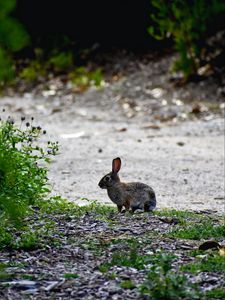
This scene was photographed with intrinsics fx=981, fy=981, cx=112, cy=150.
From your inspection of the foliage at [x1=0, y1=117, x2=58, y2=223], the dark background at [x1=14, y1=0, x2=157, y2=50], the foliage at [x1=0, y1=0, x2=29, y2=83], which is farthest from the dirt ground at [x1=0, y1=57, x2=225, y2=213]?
the foliage at [x1=0, y1=0, x2=29, y2=83]

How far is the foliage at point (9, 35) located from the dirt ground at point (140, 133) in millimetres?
5555

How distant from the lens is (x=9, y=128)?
26.6ft

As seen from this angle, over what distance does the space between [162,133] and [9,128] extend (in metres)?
8.23

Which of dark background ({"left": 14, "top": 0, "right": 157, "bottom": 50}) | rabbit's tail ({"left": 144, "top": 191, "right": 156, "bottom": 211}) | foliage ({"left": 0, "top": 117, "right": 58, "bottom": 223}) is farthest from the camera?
dark background ({"left": 14, "top": 0, "right": 157, "bottom": 50})

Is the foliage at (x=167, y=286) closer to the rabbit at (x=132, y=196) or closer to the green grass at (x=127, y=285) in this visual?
the green grass at (x=127, y=285)

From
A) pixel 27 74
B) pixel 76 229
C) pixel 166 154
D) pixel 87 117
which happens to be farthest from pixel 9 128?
pixel 27 74

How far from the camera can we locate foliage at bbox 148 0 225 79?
19.7 meters

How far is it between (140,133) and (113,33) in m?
7.63

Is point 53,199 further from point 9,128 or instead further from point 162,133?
point 162,133

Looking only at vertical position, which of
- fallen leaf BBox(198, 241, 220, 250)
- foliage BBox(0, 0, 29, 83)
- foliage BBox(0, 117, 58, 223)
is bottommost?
fallen leaf BBox(198, 241, 220, 250)

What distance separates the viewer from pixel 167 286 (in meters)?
5.82

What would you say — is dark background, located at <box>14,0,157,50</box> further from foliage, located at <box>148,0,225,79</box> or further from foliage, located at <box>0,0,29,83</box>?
foliage, located at <box>0,0,29,83</box>

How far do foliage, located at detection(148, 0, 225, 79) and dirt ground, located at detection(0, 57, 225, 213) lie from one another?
20.2 inches

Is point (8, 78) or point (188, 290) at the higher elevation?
point (8, 78)
